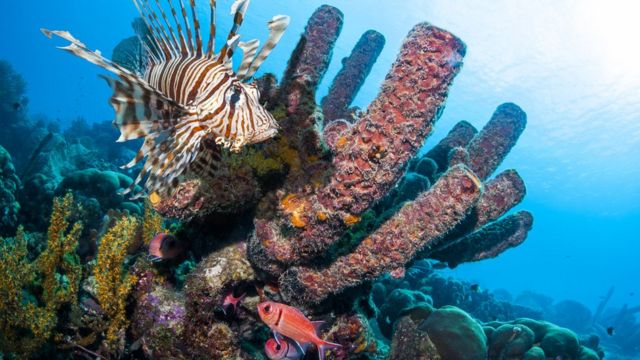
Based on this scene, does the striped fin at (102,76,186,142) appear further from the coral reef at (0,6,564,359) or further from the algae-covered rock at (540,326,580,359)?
the algae-covered rock at (540,326,580,359)

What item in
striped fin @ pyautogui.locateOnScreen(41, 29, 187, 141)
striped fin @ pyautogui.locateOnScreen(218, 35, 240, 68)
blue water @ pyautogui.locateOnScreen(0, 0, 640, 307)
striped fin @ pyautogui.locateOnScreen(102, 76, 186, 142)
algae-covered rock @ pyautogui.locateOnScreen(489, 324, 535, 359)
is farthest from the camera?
blue water @ pyautogui.locateOnScreen(0, 0, 640, 307)

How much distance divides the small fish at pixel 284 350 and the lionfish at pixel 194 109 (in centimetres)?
189

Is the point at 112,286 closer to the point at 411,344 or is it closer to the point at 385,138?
the point at 385,138

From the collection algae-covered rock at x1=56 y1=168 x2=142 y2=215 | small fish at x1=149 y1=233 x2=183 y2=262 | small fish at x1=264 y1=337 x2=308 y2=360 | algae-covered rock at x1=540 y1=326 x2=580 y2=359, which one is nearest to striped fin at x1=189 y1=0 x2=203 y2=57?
small fish at x1=149 y1=233 x2=183 y2=262

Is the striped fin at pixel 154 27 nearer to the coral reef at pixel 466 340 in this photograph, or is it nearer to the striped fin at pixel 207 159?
the striped fin at pixel 207 159

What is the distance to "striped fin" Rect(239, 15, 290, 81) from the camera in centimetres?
226

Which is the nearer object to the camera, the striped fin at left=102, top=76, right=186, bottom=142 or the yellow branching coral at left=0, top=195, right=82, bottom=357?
the striped fin at left=102, top=76, right=186, bottom=142

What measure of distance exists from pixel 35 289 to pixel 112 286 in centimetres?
92

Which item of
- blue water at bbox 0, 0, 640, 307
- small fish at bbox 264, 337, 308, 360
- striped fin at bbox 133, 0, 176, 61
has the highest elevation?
blue water at bbox 0, 0, 640, 307

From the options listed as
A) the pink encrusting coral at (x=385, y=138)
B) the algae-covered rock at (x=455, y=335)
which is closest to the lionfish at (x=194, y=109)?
the pink encrusting coral at (x=385, y=138)

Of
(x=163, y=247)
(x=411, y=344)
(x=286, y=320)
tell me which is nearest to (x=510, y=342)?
(x=411, y=344)

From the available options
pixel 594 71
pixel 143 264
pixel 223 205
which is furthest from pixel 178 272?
pixel 594 71

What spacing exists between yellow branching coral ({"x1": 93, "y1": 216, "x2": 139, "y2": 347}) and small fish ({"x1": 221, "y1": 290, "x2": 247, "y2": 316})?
0.94 m

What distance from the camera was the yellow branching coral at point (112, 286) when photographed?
3.53m
